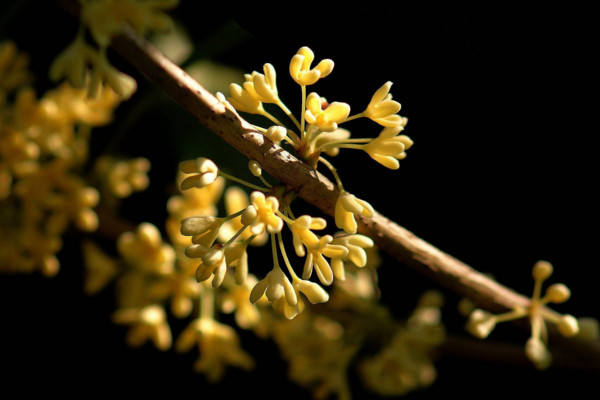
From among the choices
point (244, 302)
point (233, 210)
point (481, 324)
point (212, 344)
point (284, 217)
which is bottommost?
point (212, 344)

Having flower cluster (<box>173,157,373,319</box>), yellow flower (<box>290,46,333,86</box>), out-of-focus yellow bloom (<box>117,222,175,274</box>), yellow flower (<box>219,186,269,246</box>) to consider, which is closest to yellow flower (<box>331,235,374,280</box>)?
flower cluster (<box>173,157,373,319</box>)

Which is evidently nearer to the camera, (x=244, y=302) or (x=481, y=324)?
(x=481, y=324)

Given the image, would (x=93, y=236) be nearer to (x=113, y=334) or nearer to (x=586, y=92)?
(x=113, y=334)

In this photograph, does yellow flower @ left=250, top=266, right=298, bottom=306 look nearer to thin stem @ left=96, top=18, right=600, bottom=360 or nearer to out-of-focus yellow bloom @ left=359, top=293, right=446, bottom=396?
thin stem @ left=96, top=18, right=600, bottom=360

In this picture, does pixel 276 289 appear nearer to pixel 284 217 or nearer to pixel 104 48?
pixel 284 217

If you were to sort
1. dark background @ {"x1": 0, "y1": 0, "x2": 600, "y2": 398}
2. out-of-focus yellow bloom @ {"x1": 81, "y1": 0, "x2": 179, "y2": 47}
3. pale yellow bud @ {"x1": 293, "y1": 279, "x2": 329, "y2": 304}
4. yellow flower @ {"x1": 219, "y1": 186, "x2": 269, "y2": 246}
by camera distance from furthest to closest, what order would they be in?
yellow flower @ {"x1": 219, "y1": 186, "x2": 269, "y2": 246} → dark background @ {"x1": 0, "y1": 0, "x2": 600, "y2": 398} → pale yellow bud @ {"x1": 293, "y1": 279, "x2": 329, "y2": 304} → out-of-focus yellow bloom @ {"x1": 81, "y1": 0, "x2": 179, "y2": 47}

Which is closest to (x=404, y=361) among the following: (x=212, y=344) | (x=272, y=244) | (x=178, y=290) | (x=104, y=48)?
(x=212, y=344)
